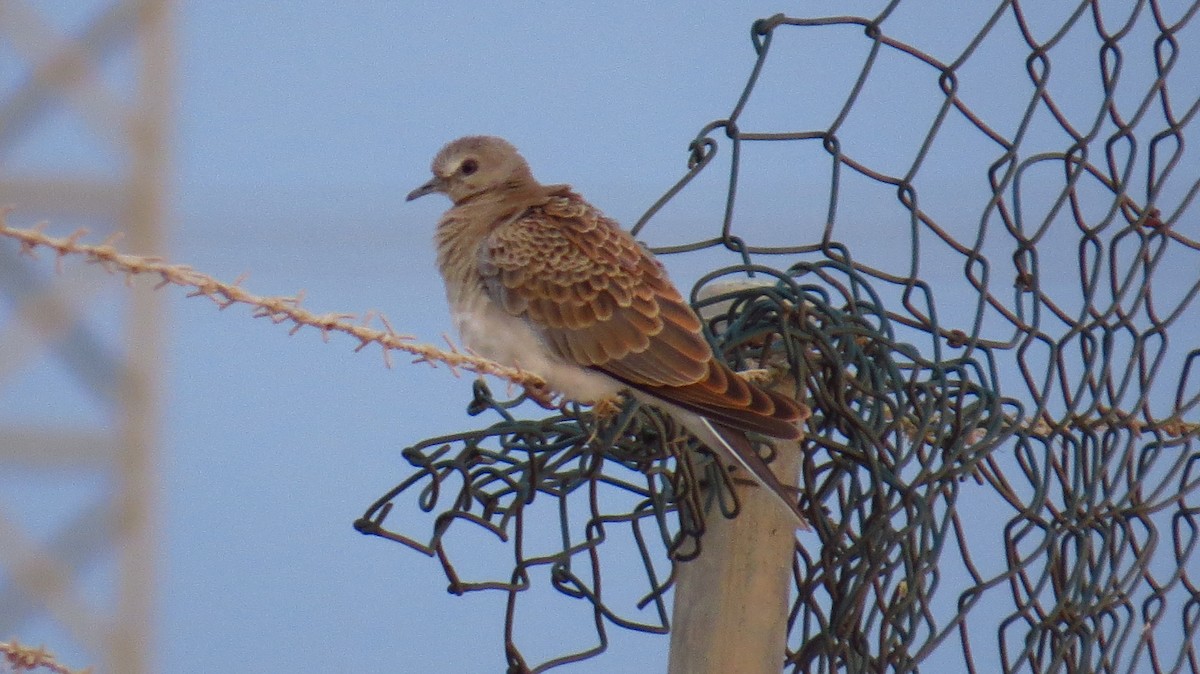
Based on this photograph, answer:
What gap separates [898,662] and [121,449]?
510 centimetres

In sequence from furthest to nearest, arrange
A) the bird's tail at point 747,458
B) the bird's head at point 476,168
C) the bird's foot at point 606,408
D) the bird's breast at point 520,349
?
the bird's head at point 476,168 → the bird's breast at point 520,349 → the bird's foot at point 606,408 → the bird's tail at point 747,458

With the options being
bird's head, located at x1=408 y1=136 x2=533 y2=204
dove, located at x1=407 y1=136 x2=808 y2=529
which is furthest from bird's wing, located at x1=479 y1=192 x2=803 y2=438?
bird's head, located at x1=408 y1=136 x2=533 y2=204

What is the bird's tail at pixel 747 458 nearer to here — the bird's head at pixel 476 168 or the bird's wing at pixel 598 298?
the bird's wing at pixel 598 298

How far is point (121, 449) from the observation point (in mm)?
6113

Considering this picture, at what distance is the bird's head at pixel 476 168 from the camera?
2.67 metres

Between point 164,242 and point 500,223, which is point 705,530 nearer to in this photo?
point 500,223

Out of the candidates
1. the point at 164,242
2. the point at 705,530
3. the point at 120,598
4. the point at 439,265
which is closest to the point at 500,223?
the point at 439,265

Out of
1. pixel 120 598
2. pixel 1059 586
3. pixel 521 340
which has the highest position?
pixel 120 598

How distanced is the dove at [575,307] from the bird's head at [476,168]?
0.69 ft

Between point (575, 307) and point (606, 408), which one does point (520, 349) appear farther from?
point (606, 408)

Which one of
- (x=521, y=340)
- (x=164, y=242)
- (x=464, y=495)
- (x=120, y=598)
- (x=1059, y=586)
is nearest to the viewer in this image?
(x=464, y=495)

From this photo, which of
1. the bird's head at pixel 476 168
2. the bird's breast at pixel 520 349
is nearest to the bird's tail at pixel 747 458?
the bird's breast at pixel 520 349

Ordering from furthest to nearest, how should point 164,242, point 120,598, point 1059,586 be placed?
1. point 120,598
2. point 164,242
3. point 1059,586

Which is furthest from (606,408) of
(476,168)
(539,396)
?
(476,168)
